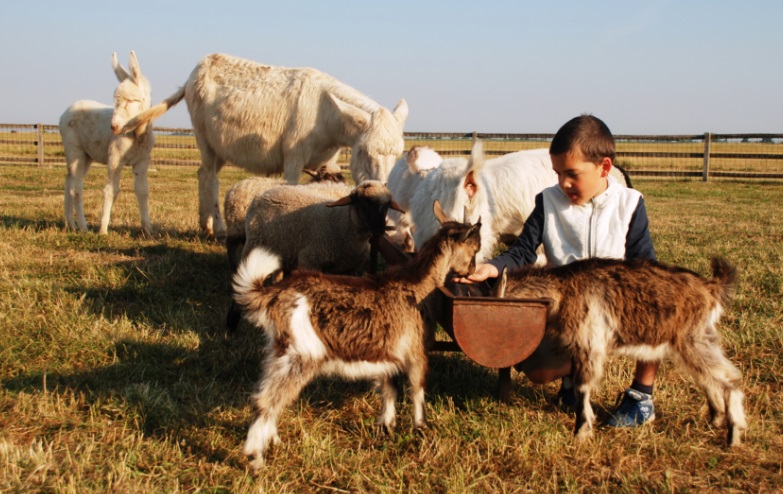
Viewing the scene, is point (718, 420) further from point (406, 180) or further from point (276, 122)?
point (276, 122)

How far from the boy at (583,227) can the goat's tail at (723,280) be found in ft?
1.72

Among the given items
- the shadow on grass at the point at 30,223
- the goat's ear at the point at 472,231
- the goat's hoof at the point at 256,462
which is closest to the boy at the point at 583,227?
the goat's ear at the point at 472,231

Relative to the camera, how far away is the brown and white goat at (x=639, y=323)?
3.49 meters

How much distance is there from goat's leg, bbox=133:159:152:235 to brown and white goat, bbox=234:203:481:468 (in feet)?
21.5

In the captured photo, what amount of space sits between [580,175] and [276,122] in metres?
5.37

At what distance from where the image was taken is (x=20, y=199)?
1380cm

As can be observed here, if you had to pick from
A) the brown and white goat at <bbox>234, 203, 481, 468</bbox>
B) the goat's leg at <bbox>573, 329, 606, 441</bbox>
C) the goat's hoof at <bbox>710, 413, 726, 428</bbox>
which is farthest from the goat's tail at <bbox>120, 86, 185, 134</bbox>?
the goat's hoof at <bbox>710, 413, 726, 428</bbox>

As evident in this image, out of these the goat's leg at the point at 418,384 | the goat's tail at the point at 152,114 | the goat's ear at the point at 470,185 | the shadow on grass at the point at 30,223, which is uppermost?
the goat's tail at the point at 152,114

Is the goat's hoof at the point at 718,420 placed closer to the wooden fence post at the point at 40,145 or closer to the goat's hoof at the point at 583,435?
the goat's hoof at the point at 583,435

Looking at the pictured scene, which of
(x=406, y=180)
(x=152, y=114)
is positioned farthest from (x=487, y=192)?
(x=152, y=114)

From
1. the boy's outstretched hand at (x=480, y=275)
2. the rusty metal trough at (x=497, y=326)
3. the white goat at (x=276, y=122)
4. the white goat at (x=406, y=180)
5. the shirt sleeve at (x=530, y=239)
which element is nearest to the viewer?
the rusty metal trough at (x=497, y=326)

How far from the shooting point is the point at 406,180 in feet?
22.4

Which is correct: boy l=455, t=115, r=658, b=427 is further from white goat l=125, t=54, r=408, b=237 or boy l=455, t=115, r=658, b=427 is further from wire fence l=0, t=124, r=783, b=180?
wire fence l=0, t=124, r=783, b=180

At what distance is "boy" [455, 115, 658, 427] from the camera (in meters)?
3.85
